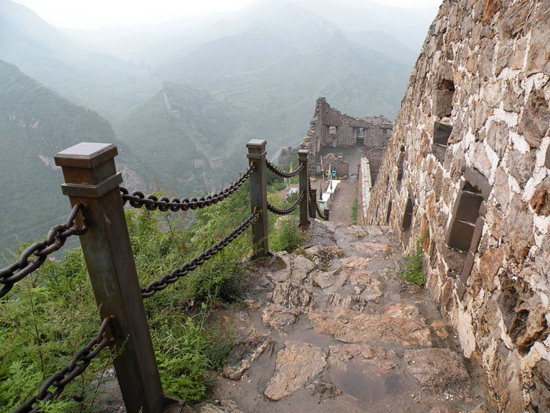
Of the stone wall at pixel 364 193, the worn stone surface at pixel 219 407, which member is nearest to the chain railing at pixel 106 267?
the worn stone surface at pixel 219 407

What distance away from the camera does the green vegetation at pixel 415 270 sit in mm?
3272

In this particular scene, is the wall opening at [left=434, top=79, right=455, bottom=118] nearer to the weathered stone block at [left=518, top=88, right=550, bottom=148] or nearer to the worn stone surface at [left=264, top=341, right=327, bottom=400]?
the weathered stone block at [left=518, top=88, right=550, bottom=148]

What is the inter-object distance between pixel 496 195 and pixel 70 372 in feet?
6.85

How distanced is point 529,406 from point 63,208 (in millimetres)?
48688

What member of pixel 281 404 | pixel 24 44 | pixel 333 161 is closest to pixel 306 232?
pixel 281 404

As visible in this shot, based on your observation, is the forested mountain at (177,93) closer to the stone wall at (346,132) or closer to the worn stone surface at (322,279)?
the worn stone surface at (322,279)

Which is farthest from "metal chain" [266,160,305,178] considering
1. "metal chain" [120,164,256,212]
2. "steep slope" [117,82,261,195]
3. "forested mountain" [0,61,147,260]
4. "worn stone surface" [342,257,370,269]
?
"steep slope" [117,82,261,195]

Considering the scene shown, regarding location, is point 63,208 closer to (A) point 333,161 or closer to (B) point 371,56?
(A) point 333,161

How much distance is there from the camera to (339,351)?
2.29 metres

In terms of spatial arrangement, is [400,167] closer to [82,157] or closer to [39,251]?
[82,157]

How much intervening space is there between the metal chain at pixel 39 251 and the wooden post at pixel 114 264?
5 cm

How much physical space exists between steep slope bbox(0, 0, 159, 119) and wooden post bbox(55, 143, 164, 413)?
95.8m

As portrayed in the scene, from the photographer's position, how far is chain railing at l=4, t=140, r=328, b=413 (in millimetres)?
1128

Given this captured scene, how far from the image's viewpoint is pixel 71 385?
1442 millimetres
